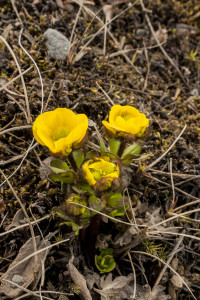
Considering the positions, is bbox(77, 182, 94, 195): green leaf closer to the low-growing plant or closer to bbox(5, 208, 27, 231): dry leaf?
the low-growing plant

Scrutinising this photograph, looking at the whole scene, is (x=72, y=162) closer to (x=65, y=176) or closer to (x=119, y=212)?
(x=65, y=176)

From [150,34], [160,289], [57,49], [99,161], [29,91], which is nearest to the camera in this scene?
[99,161]

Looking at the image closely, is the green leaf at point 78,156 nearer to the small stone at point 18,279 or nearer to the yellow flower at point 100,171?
the yellow flower at point 100,171

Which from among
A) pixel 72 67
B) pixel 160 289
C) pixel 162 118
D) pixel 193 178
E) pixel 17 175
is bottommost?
pixel 160 289

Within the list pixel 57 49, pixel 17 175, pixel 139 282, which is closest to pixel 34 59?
pixel 57 49

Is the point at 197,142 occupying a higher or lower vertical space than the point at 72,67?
lower

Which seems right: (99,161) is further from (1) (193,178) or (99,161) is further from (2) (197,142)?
(2) (197,142)

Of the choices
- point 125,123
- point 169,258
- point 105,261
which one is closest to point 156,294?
point 169,258
